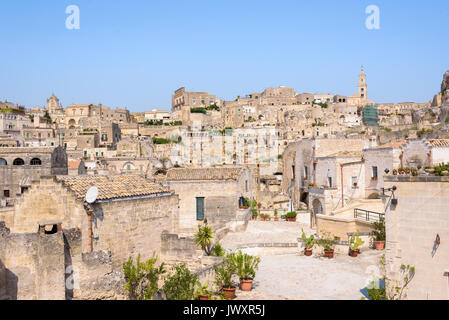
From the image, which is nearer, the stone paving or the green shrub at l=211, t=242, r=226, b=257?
the stone paving

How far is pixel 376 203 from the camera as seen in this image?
24734 mm

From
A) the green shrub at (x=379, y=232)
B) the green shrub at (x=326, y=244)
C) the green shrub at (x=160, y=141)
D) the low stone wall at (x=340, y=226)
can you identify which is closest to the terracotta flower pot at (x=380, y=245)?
the green shrub at (x=379, y=232)

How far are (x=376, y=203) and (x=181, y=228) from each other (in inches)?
545

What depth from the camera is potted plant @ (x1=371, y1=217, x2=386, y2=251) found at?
54.8ft

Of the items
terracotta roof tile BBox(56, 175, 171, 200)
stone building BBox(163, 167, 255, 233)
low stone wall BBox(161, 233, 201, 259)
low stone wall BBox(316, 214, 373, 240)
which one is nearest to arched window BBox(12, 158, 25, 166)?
stone building BBox(163, 167, 255, 233)

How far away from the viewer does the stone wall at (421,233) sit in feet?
31.9

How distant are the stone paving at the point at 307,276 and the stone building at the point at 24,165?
23529mm

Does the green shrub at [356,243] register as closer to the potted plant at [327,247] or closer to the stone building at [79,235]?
the potted plant at [327,247]

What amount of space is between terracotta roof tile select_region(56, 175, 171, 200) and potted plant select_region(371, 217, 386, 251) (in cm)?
963

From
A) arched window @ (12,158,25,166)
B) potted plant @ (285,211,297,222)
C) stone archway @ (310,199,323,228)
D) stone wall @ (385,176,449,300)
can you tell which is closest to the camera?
stone wall @ (385,176,449,300)

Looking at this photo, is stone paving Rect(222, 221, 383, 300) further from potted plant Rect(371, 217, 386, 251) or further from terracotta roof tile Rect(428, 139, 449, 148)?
terracotta roof tile Rect(428, 139, 449, 148)

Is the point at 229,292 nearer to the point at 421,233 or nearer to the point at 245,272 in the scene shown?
the point at 245,272
